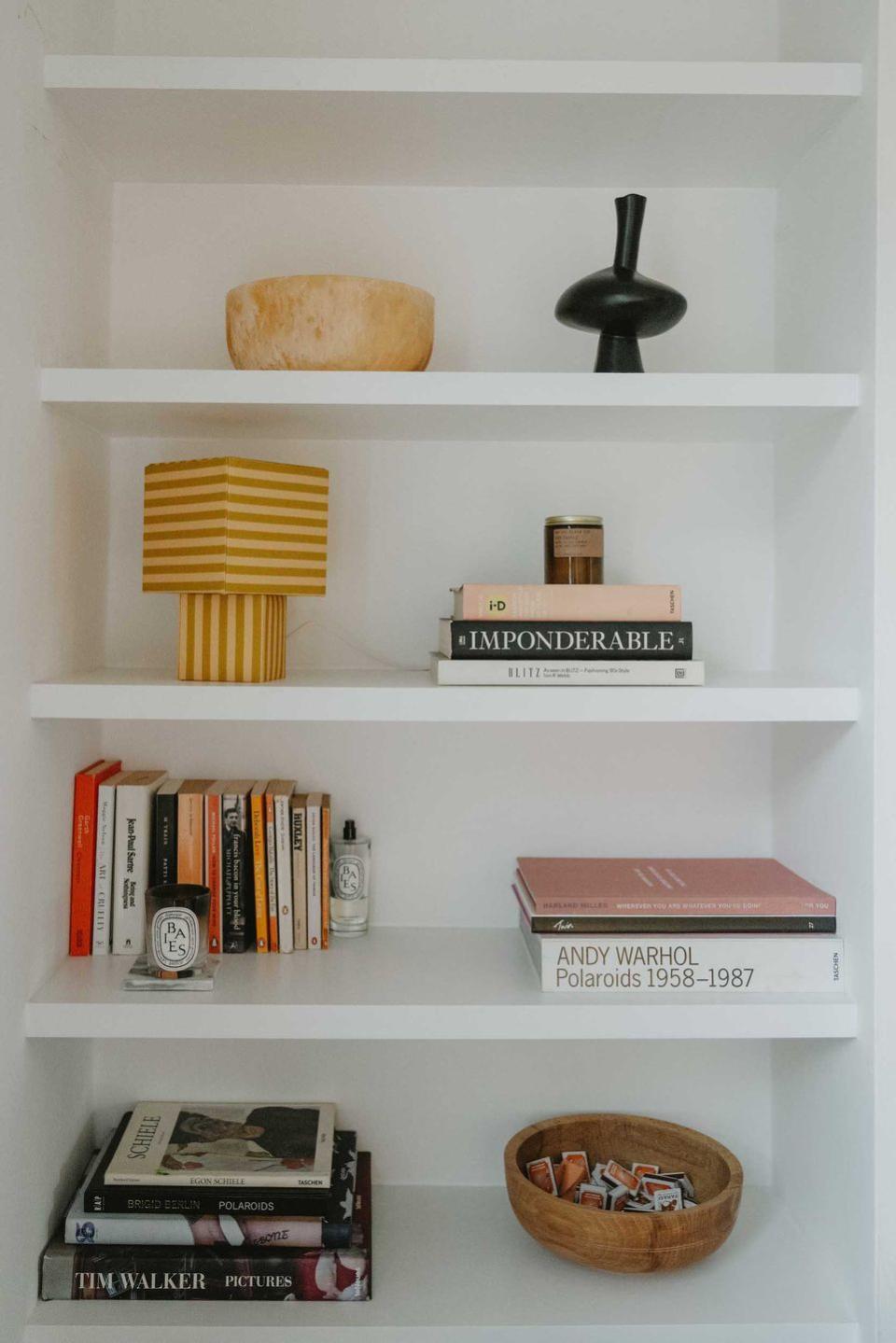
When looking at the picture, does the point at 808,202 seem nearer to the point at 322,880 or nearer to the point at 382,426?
the point at 382,426

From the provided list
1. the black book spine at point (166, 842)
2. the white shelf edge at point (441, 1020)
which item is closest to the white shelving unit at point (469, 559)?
the white shelf edge at point (441, 1020)

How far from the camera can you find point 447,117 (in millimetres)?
1325

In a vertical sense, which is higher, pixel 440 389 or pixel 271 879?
pixel 440 389

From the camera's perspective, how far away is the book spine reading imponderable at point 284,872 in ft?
4.66

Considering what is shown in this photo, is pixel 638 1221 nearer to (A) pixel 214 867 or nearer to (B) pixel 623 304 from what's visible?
(A) pixel 214 867

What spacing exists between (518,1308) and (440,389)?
3.43ft

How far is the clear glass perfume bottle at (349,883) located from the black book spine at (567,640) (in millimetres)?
342

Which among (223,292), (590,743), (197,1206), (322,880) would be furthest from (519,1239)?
(223,292)

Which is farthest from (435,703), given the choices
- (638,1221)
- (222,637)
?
(638,1221)

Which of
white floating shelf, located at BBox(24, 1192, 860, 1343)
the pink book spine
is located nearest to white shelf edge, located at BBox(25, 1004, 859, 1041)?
the pink book spine

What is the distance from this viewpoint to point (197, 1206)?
4.30 ft

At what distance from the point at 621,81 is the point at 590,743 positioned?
0.82m

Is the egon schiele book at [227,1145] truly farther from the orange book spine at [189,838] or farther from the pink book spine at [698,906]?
the pink book spine at [698,906]

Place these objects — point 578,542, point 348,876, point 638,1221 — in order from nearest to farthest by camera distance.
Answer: point 638,1221 < point 578,542 < point 348,876
